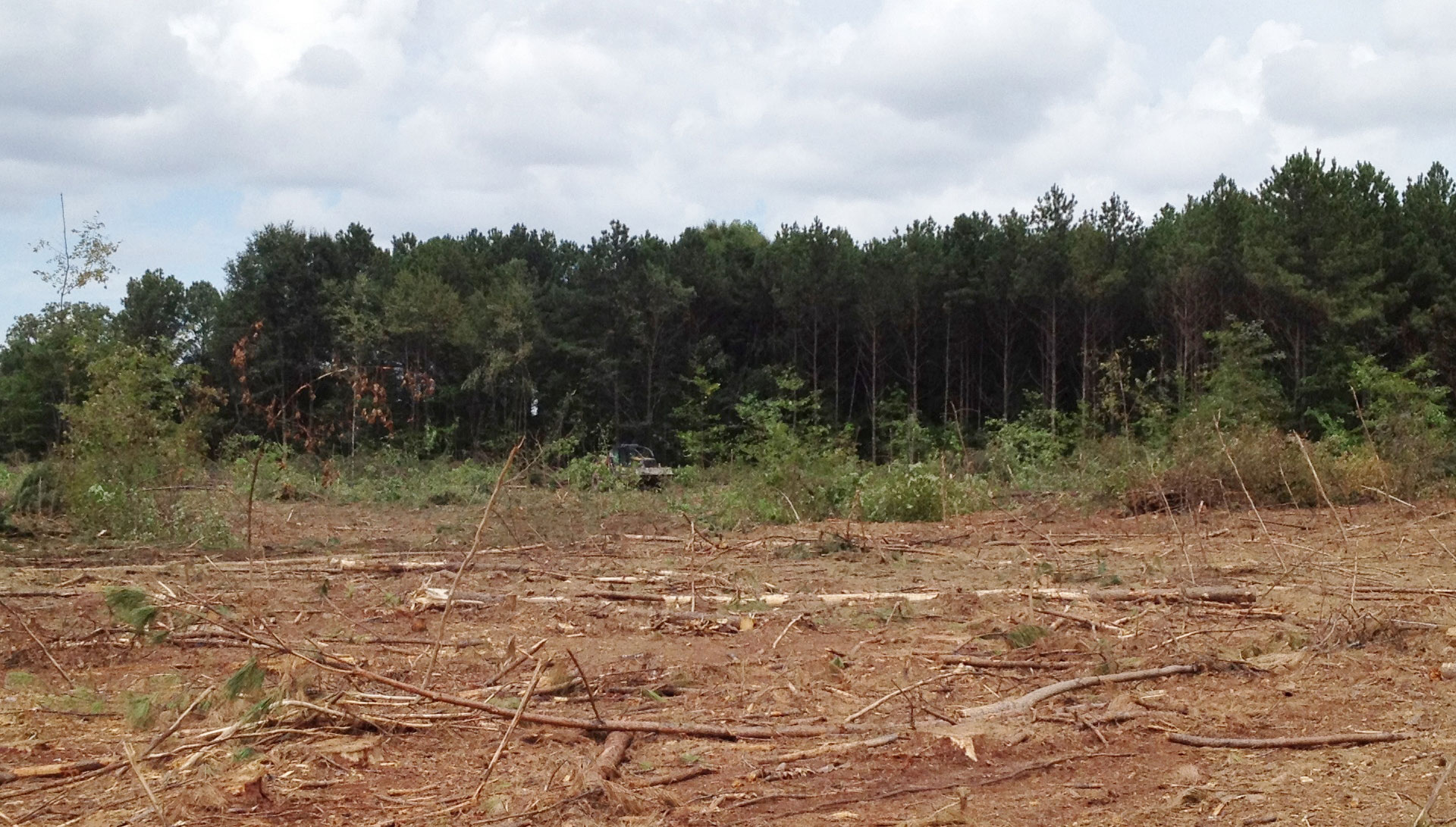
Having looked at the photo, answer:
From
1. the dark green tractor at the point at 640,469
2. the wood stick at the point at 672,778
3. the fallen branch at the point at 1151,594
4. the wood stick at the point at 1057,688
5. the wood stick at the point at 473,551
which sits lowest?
the dark green tractor at the point at 640,469

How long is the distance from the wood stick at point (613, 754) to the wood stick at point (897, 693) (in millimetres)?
1015

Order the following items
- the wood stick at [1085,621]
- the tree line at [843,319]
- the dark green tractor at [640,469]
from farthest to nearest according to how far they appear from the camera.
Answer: the tree line at [843,319] < the dark green tractor at [640,469] < the wood stick at [1085,621]

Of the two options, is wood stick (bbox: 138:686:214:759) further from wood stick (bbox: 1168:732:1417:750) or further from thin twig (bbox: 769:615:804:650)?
wood stick (bbox: 1168:732:1417:750)

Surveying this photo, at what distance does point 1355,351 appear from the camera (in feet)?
102

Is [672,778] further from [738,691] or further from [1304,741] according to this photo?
[1304,741]

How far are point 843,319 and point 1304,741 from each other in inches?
1463

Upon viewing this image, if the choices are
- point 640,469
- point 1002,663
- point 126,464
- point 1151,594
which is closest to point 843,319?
point 640,469

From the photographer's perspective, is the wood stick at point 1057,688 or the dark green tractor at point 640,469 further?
the dark green tractor at point 640,469

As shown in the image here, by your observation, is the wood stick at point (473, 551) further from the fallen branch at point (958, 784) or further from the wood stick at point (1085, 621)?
the wood stick at point (1085, 621)

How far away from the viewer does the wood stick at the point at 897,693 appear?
5516 mm

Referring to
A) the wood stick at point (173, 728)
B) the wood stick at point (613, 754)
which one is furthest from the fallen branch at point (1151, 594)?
the wood stick at point (173, 728)

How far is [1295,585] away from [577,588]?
5631mm

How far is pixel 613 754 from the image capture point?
4898 mm

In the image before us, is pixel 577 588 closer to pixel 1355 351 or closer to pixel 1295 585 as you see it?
pixel 1295 585
